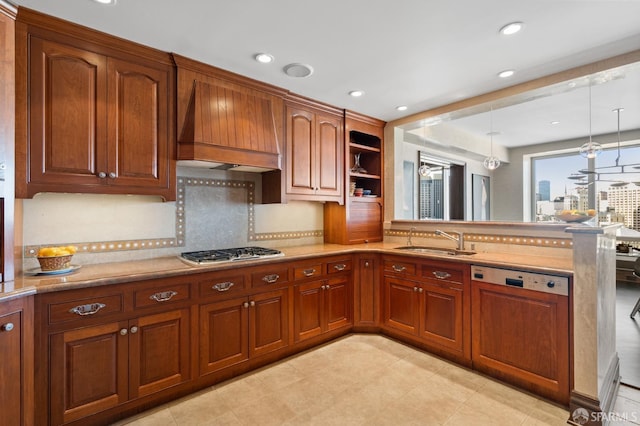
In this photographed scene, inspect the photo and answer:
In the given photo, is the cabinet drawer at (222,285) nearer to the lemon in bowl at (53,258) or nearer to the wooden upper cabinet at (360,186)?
the lemon in bowl at (53,258)

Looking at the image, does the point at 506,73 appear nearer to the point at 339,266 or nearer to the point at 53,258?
the point at 339,266

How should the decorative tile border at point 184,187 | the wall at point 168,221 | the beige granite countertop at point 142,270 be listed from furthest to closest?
the decorative tile border at point 184,187 < the wall at point 168,221 < the beige granite countertop at point 142,270

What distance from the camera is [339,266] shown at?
3.06 metres

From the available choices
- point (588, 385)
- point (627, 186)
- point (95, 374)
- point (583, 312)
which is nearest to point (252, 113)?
point (95, 374)

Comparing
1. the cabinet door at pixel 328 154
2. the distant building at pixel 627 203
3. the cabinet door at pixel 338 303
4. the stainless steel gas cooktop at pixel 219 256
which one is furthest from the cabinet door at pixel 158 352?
the distant building at pixel 627 203

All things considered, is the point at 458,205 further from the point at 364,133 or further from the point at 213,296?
the point at 213,296

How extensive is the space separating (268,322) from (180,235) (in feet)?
3.53

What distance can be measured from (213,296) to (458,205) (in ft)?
16.1

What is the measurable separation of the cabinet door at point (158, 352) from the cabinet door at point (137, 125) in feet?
3.14

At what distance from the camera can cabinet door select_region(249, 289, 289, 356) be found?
7.95 ft

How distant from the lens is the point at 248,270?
239 cm

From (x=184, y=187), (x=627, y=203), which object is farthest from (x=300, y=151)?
(x=627, y=203)

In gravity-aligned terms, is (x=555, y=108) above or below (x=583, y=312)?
above

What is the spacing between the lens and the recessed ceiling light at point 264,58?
2270mm
